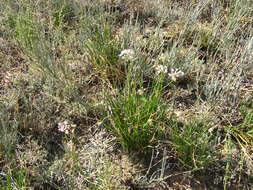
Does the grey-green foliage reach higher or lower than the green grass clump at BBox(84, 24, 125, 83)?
lower

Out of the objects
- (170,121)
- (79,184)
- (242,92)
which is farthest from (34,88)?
(242,92)

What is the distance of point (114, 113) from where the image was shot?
6.82 feet

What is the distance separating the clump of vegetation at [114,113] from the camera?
1861 millimetres

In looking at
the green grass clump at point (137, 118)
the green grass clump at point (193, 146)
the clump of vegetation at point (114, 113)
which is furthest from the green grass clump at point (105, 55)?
the green grass clump at point (193, 146)

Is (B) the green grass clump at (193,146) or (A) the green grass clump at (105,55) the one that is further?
(A) the green grass clump at (105,55)

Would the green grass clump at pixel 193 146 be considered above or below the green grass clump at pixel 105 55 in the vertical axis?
below

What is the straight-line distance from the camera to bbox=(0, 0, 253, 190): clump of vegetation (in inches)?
73.3

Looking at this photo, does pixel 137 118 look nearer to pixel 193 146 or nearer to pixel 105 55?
pixel 193 146

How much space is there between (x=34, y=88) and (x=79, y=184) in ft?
3.25

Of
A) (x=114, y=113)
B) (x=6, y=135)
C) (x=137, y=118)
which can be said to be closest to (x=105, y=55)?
(x=114, y=113)

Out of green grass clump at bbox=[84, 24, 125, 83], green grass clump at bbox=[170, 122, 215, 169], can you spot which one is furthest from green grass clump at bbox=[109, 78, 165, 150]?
green grass clump at bbox=[84, 24, 125, 83]

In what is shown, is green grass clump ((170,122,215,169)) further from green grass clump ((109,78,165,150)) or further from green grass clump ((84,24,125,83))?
green grass clump ((84,24,125,83))

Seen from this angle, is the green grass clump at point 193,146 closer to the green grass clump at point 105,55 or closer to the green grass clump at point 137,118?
the green grass clump at point 137,118

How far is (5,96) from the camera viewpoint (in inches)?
86.8
